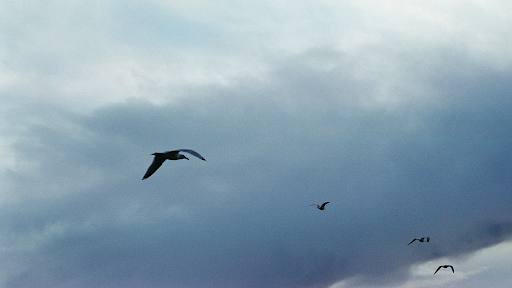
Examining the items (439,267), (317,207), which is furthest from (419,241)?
(317,207)

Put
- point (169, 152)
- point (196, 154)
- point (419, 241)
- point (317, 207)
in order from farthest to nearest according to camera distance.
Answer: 1. point (317, 207)
2. point (419, 241)
3. point (169, 152)
4. point (196, 154)

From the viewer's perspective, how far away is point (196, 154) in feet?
292

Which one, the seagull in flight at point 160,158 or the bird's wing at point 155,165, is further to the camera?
the bird's wing at point 155,165

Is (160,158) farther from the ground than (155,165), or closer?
farther from the ground

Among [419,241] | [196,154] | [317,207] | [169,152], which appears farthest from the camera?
[317,207]

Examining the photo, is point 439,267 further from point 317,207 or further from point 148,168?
point 148,168

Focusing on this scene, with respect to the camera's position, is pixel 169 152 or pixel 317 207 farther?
pixel 317 207

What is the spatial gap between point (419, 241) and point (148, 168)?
58.8m

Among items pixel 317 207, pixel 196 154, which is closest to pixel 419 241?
pixel 317 207

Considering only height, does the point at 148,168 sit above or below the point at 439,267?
above

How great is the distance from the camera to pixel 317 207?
127812mm

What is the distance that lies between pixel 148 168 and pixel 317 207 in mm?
43346

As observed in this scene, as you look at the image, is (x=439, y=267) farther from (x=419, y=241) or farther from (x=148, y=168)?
(x=148, y=168)

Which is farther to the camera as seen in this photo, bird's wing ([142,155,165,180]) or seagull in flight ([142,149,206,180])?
bird's wing ([142,155,165,180])
